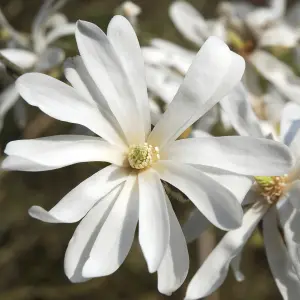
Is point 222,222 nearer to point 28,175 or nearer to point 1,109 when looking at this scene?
point 1,109

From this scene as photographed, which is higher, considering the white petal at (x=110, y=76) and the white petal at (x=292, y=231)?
the white petal at (x=110, y=76)

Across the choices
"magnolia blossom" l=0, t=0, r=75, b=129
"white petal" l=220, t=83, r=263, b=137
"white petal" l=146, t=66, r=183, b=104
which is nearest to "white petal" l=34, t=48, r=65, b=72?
"magnolia blossom" l=0, t=0, r=75, b=129

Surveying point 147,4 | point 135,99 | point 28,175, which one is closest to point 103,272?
point 135,99

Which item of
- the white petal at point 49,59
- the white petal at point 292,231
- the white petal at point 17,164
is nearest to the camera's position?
the white petal at point 17,164

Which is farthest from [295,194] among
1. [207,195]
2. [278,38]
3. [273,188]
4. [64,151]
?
[278,38]

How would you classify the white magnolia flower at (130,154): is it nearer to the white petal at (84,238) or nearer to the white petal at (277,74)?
the white petal at (84,238)

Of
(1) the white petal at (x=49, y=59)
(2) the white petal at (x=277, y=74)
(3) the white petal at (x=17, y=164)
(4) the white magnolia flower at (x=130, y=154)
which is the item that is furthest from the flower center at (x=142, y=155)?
(2) the white petal at (x=277, y=74)

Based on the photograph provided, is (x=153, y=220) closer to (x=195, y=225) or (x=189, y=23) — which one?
(x=195, y=225)

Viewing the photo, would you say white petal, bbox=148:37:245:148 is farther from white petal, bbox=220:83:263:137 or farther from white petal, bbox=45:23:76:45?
white petal, bbox=45:23:76:45
